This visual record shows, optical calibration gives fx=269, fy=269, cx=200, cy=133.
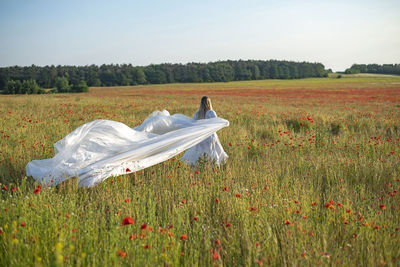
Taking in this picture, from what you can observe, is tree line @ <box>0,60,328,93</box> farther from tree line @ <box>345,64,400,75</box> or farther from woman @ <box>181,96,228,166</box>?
woman @ <box>181,96,228,166</box>

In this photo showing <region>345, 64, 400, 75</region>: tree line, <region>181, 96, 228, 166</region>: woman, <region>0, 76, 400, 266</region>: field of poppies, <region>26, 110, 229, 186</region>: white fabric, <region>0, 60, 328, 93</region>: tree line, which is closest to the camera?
<region>0, 76, 400, 266</region>: field of poppies

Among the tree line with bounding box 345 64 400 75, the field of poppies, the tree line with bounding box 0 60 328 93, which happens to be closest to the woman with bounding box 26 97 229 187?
the field of poppies

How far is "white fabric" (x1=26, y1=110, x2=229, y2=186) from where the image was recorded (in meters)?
3.73

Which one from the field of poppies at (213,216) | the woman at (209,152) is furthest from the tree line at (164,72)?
the field of poppies at (213,216)

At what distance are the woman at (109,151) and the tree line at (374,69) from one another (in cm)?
11955

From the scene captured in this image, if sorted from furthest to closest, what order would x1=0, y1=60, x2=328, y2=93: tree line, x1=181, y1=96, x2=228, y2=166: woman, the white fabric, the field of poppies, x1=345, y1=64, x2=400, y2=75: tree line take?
x1=345, y1=64, x2=400, y2=75: tree line, x1=0, y1=60, x2=328, y2=93: tree line, x1=181, y1=96, x2=228, y2=166: woman, the white fabric, the field of poppies

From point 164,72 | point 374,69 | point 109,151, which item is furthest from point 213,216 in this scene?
point 374,69

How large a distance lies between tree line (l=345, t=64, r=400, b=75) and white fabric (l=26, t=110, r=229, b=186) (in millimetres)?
119783

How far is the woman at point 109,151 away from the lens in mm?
3734

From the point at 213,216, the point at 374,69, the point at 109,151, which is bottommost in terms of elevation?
the point at 213,216

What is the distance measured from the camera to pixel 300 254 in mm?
2131

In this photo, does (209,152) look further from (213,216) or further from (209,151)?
(213,216)

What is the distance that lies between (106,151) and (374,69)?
441 ft

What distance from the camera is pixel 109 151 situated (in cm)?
431
